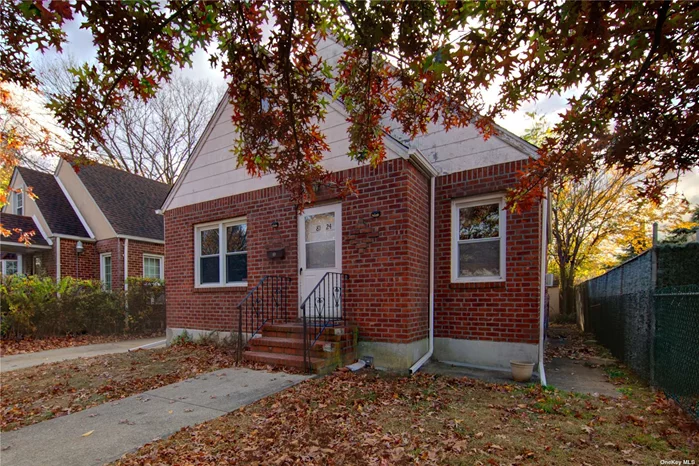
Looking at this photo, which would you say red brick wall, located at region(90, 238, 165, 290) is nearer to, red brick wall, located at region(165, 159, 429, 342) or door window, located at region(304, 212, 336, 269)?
red brick wall, located at region(165, 159, 429, 342)

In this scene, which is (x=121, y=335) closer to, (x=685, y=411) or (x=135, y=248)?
(x=135, y=248)

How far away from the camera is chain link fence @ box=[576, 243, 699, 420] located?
3.95 meters

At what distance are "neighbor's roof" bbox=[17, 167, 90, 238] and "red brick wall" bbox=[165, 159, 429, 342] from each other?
423 inches

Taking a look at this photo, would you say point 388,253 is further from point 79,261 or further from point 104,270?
point 79,261

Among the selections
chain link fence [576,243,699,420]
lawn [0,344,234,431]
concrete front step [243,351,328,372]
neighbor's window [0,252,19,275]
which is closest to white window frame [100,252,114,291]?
neighbor's window [0,252,19,275]

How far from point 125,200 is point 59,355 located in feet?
29.3

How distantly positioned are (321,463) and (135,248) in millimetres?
13694

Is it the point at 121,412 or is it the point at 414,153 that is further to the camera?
the point at 414,153

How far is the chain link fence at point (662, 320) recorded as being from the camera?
395cm

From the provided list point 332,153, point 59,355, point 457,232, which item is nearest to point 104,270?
point 59,355

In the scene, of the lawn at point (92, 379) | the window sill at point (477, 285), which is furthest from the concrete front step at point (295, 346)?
the window sill at point (477, 285)

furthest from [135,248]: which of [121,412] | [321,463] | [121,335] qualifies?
[321,463]

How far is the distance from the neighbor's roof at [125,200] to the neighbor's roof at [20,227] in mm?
2226

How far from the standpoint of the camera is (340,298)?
6.21 m
